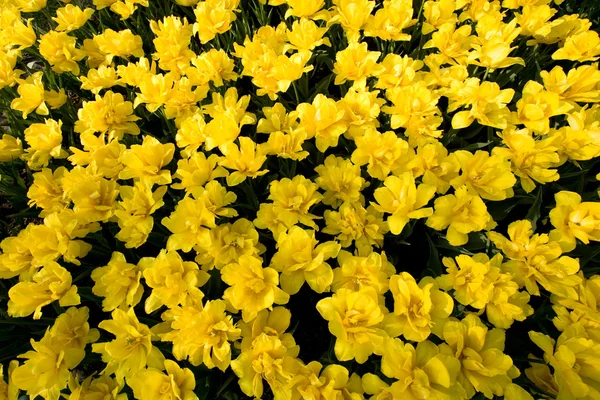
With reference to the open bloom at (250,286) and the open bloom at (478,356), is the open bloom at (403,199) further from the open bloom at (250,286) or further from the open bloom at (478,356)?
the open bloom at (250,286)

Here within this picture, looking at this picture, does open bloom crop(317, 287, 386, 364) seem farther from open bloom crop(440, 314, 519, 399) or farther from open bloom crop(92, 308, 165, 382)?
open bloom crop(92, 308, 165, 382)

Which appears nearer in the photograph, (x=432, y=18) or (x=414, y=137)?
(x=414, y=137)

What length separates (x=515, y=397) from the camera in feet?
4.39

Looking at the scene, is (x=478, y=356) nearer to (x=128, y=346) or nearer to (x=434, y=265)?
(x=434, y=265)

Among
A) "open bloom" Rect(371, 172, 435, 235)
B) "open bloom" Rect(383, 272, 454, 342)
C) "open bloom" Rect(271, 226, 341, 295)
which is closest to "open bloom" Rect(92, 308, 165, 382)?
"open bloom" Rect(271, 226, 341, 295)

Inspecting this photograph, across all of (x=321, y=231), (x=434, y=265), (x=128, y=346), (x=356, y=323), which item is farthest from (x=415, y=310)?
(x=128, y=346)

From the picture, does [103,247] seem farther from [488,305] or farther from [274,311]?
[488,305]

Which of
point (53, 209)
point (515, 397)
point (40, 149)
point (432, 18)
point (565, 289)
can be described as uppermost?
point (432, 18)

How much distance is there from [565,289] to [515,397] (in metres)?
0.47

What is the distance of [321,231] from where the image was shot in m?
1.84

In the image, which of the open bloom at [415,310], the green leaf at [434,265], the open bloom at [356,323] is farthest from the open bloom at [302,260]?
the green leaf at [434,265]

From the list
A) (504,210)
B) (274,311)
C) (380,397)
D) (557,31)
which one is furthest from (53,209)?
(557,31)

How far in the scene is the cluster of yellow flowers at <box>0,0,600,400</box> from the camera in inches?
55.8

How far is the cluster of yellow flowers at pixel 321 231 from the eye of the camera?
1.42 metres
